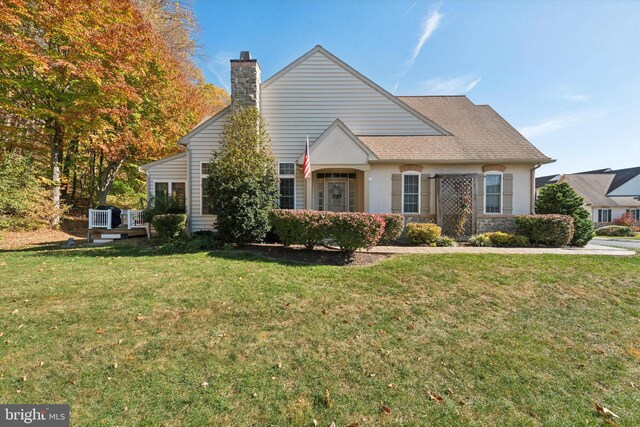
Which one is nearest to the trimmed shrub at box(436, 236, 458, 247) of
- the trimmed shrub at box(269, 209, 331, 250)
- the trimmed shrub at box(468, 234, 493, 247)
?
the trimmed shrub at box(468, 234, 493, 247)

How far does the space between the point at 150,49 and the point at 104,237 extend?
10.5 metres

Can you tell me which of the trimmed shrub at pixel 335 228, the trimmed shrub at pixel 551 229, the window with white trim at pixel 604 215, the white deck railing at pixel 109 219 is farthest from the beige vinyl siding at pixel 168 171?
the window with white trim at pixel 604 215

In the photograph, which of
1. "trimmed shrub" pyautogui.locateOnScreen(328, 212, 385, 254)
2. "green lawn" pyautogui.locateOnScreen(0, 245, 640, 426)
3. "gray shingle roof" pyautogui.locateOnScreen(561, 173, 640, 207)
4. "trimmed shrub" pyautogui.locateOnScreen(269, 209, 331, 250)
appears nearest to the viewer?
"green lawn" pyautogui.locateOnScreen(0, 245, 640, 426)

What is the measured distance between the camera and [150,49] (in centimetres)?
1471

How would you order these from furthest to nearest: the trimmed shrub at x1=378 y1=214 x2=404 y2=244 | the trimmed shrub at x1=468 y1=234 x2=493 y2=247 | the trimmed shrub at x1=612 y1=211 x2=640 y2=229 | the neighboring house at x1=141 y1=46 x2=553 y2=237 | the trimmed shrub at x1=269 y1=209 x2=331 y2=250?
the trimmed shrub at x1=612 y1=211 x2=640 y2=229 < the neighboring house at x1=141 y1=46 x2=553 y2=237 < the trimmed shrub at x1=468 y1=234 x2=493 y2=247 < the trimmed shrub at x1=378 y1=214 x2=404 y2=244 < the trimmed shrub at x1=269 y1=209 x2=331 y2=250

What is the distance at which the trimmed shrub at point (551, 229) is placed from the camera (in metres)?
9.67

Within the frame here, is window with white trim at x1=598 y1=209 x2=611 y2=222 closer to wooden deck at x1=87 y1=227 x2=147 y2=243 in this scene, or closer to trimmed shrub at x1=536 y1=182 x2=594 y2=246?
trimmed shrub at x1=536 y1=182 x2=594 y2=246

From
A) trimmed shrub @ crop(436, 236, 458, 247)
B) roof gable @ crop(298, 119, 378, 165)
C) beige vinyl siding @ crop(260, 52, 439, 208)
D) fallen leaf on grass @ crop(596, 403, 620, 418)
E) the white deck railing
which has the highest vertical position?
beige vinyl siding @ crop(260, 52, 439, 208)

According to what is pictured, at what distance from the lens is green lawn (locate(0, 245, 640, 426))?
2.67 meters

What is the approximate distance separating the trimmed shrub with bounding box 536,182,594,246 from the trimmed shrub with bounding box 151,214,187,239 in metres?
14.6

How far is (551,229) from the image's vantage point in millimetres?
9750

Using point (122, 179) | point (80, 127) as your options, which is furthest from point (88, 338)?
point (122, 179)

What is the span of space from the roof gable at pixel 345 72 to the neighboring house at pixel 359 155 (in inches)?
1.7

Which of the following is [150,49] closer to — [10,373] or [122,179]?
[122,179]
